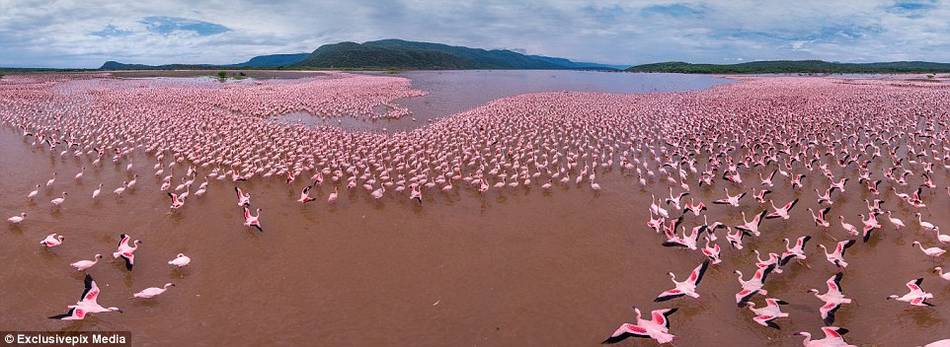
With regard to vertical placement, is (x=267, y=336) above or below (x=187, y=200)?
below

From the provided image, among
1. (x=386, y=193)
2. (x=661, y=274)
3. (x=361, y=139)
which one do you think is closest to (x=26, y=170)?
(x=361, y=139)

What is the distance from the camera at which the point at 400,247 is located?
11367mm

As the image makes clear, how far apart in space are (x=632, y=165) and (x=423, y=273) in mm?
10431

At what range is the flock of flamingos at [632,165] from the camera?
998cm

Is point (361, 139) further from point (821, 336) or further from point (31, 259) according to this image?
point (821, 336)

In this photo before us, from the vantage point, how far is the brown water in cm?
822

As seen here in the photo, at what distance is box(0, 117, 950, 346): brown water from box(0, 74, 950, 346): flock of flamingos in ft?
0.88

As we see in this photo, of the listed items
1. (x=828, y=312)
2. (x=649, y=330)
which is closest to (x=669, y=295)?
(x=649, y=330)

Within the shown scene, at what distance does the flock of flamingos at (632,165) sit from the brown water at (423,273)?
27 centimetres

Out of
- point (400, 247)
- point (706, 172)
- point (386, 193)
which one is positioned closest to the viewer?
point (400, 247)

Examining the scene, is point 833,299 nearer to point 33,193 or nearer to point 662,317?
point 662,317

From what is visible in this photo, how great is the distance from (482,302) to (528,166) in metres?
9.91

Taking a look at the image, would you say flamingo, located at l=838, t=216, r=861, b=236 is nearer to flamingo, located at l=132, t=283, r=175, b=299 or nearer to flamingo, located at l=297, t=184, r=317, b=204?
flamingo, located at l=297, t=184, r=317, b=204

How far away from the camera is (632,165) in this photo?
692 inches
